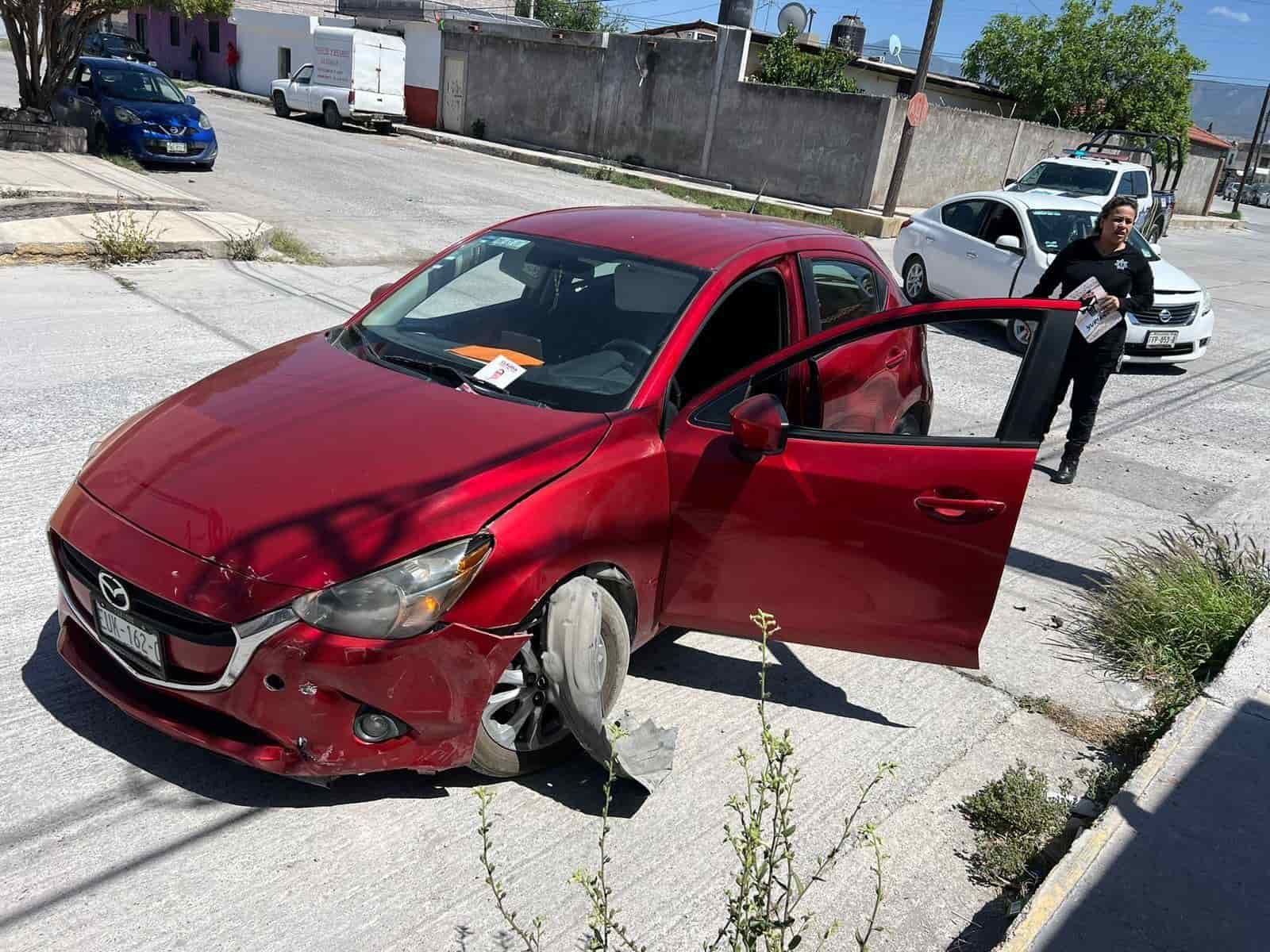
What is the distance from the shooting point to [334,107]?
28.2m

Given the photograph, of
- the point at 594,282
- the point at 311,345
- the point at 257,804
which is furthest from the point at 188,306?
the point at 257,804

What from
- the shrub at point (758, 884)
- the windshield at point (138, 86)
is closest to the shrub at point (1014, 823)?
the shrub at point (758, 884)

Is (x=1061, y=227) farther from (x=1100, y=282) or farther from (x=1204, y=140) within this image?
(x=1204, y=140)

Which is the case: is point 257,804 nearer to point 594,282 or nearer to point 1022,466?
point 594,282

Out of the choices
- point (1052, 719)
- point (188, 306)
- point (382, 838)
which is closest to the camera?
point (382, 838)

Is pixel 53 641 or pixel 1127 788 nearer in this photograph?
pixel 1127 788

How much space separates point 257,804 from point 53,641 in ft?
4.06

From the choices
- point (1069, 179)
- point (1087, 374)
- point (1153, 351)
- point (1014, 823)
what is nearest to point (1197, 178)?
point (1069, 179)

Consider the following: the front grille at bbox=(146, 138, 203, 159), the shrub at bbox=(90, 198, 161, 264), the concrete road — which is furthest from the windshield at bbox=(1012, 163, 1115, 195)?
the front grille at bbox=(146, 138, 203, 159)

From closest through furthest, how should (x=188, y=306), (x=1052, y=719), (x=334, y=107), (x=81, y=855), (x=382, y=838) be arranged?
1. (x=81, y=855)
2. (x=382, y=838)
3. (x=1052, y=719)
4. (x=188, y=306)
5. (x=334, y=107)

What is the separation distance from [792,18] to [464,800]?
102 ft

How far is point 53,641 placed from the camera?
3.81 meters

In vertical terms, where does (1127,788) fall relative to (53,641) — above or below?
above

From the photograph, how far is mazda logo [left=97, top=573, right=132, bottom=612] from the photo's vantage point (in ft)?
9.64
